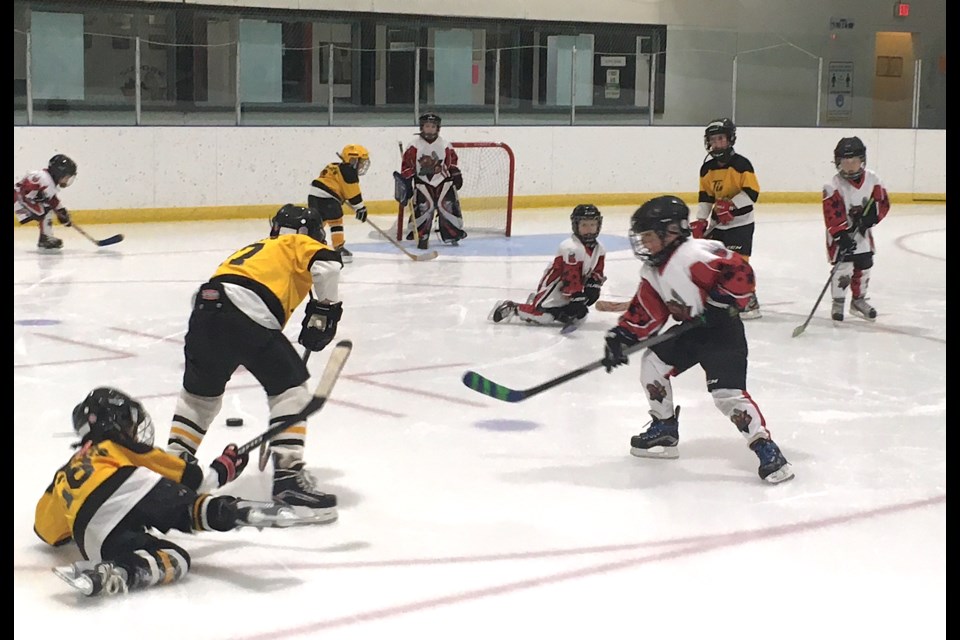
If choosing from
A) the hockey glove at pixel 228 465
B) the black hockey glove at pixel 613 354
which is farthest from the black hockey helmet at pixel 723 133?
the hockey glove at pixel 228 465

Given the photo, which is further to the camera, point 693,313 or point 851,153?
point 851,153

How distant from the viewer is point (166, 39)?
11.6 metres

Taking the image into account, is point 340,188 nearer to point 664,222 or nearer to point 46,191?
point 46,191

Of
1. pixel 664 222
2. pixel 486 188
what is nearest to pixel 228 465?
pixel 664 222

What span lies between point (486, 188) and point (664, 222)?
25.1 ft

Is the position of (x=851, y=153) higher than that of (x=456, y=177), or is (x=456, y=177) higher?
(x=851, y=153)

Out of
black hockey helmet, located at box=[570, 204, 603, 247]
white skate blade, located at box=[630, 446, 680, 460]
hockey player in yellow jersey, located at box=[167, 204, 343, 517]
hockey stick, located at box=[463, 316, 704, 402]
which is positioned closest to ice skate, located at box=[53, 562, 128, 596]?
hockey player in yellow jersey, located at box=[167, 204, 343, 517]

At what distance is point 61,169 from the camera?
8.66 meters

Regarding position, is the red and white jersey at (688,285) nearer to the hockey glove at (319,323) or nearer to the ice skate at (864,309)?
the hockey glove at (319,323)

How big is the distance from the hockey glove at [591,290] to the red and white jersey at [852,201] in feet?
3.56

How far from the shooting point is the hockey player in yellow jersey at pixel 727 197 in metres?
6.64

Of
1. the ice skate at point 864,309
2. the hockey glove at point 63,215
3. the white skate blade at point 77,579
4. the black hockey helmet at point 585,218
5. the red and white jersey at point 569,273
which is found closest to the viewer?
the white skate blade at point 77,579

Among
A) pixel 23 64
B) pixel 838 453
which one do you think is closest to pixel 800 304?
pixel 838 453

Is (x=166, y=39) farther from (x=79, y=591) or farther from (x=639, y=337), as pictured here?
(x=79, y=591)
